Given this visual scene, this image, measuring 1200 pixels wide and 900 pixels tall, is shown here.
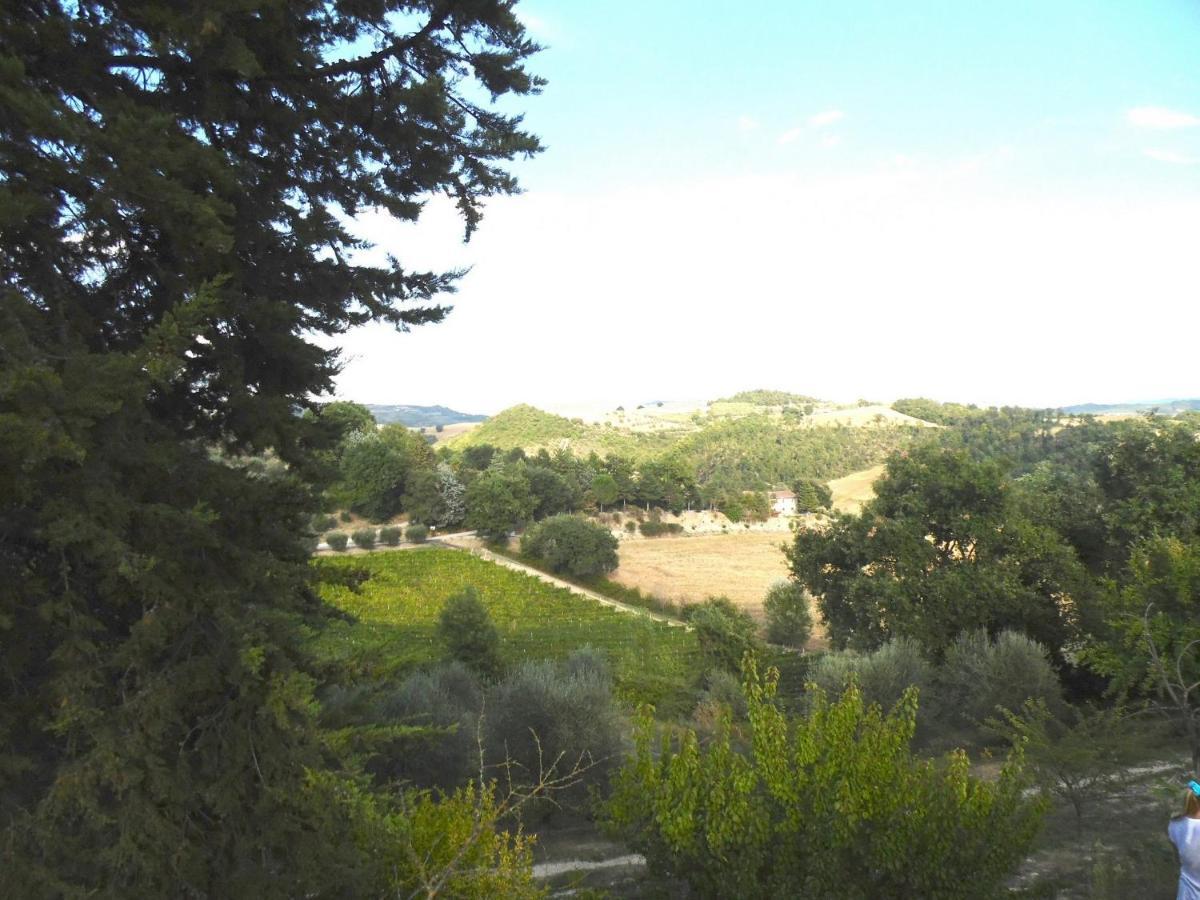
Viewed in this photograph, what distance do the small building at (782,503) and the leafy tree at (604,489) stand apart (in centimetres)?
2036

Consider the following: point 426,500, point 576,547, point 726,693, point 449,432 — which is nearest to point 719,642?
point 726,693

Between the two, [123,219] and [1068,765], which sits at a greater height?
[123,219]

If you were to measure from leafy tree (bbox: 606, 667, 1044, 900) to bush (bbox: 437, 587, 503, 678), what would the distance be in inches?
637

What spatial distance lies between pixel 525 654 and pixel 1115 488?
2061 cm

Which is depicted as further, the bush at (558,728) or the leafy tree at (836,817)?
the bush at (558,728)

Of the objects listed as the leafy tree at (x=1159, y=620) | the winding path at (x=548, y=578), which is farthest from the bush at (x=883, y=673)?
the winding path at (x=548, y=578)

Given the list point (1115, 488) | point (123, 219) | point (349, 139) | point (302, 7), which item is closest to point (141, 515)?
point (123, 219)

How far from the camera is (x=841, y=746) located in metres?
5.18

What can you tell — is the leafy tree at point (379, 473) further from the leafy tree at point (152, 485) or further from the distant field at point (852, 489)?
the leafy tree at point (152, 485)

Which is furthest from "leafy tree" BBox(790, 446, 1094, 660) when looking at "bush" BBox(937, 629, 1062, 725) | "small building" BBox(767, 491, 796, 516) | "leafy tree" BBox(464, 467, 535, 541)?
"small building" BBox(767, 491, 796, 516)

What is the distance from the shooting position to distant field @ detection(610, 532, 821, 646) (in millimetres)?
53469

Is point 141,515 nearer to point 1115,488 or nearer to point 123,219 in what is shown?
point 123,219

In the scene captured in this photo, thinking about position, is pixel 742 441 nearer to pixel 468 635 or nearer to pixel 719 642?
pixel 719 642

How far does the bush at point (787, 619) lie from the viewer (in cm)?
3562
